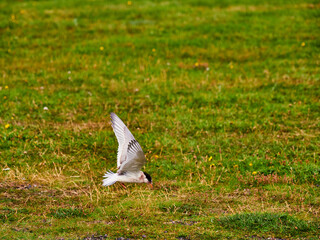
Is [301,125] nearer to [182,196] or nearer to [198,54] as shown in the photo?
[182,196]

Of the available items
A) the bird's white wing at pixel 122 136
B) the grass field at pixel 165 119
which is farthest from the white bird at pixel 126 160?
the grass field at pixel 165 119

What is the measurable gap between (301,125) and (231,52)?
6.22 m

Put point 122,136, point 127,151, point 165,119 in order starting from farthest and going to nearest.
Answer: point 165,119
point 122,136
point 127,151

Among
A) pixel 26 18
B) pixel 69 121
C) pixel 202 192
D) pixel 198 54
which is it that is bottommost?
pixel 202 192

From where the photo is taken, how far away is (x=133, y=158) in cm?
713

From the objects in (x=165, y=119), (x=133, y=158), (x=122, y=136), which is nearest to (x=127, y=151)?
(x=133, y=158)

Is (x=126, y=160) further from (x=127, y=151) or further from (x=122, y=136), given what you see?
(x=122, y=136)

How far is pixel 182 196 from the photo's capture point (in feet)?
25.1

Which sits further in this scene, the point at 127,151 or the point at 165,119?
the point at 165,119

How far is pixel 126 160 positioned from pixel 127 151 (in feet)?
0.63

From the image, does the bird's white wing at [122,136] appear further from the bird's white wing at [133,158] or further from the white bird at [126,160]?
the bird's white wing at [133,158]

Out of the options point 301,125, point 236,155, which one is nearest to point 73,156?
point 236,155

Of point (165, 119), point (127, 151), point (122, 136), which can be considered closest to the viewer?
A: point (127, 151)

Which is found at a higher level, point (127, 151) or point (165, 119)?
point (127, 151)
